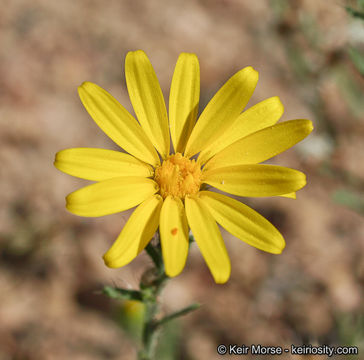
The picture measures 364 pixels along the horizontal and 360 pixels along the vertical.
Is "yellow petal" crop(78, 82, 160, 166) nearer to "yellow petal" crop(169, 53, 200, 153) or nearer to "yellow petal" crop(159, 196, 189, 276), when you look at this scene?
"yellow petal" crop(169, 53, 200, 153)

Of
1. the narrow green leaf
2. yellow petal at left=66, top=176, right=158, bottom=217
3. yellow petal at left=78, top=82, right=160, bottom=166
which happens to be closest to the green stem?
the narrow green leaf

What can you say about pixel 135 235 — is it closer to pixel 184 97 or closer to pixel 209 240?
pixel 209 240

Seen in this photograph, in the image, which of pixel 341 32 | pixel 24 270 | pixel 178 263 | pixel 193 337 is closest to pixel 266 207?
pixel 193 337

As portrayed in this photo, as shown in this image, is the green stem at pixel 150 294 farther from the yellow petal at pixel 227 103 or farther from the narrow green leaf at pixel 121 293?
the yellow petal at pixel 227 103

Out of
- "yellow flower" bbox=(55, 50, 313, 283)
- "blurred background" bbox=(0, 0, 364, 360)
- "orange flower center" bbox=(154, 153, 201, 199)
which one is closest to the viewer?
"yellow flower" bbox=(55, 50, 313, 283)

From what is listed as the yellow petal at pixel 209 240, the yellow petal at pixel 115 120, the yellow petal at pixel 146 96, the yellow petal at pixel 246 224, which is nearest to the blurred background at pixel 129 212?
the yellow petal at pixel 246 224

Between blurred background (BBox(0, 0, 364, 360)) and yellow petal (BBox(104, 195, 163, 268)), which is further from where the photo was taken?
blurred background (BBox(0, 0, 364, 360))

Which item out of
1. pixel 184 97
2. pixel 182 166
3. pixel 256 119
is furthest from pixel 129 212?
pixel 256 119
